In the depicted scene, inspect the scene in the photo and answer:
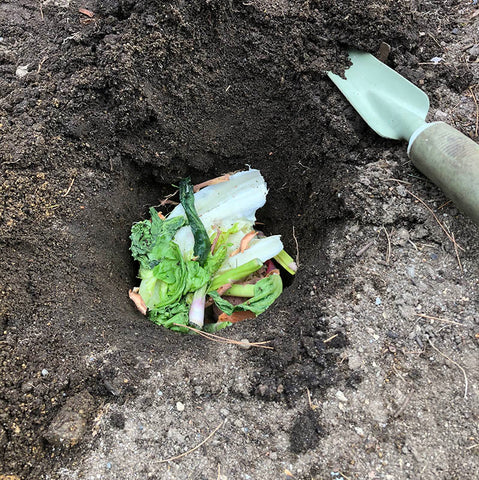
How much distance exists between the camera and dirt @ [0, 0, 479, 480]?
1.89 meters

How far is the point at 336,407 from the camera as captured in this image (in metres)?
1.92

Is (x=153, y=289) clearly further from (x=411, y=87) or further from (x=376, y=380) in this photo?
(x=411, y=87)

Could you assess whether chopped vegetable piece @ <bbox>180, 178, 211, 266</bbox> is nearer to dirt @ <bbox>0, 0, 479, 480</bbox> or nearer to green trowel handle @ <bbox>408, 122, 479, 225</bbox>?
dirt @ <bbox>0, 0, 479, 480</bbox>

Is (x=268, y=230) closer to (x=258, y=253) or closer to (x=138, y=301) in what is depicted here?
(x=258, y=253)

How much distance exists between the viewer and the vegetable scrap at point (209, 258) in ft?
8.68

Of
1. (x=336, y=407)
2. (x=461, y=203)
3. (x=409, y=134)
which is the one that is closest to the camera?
(x=336, y=407)

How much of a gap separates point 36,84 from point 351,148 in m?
1.98

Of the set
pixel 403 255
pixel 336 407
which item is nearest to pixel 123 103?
pixel 403 255

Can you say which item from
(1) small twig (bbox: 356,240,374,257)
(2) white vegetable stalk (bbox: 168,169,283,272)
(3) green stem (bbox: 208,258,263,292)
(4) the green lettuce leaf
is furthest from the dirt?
(3) green stem (bbox: 208,258,263,292)

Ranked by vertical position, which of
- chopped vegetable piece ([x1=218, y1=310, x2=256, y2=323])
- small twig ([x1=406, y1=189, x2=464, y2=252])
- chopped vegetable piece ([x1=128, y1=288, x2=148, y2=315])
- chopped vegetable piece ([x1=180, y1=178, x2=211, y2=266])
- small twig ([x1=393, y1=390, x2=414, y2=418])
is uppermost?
small twig ([x1=406, y1=189, x2=464, y2=252])

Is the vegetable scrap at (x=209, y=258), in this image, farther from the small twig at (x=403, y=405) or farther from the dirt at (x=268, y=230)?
the small twig at (x=403, y=405)

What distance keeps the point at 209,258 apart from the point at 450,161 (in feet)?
5.00

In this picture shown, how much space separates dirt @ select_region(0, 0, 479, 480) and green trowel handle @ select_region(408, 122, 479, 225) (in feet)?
0.41

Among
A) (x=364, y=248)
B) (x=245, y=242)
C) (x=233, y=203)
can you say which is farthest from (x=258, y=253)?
(x=364, y=248)
